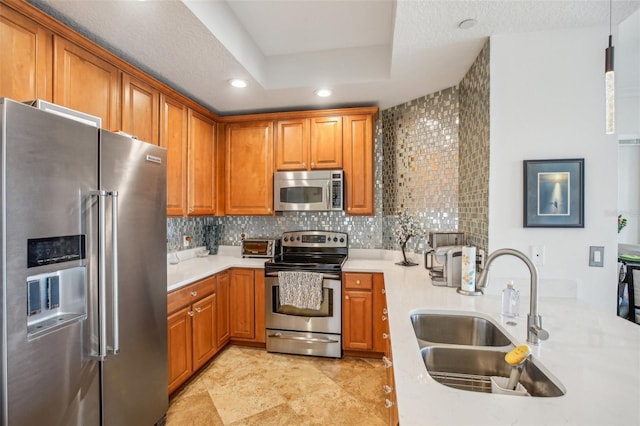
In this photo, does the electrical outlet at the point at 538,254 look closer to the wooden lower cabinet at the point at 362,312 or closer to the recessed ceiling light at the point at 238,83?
the wooden lower cabinet at the point at 362,312

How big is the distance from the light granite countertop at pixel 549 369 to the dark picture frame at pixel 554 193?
462 millimetres

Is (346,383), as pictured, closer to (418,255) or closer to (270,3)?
(418,255)

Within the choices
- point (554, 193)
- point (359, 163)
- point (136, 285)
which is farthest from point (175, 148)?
point (554, 193)

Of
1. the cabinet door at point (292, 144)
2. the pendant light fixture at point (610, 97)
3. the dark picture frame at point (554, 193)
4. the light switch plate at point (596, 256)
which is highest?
the cabinet door at point (292, 144)

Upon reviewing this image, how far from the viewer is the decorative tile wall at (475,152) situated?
203 cm

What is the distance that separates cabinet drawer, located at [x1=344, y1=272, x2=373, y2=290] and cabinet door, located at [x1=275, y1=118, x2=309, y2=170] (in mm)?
1233

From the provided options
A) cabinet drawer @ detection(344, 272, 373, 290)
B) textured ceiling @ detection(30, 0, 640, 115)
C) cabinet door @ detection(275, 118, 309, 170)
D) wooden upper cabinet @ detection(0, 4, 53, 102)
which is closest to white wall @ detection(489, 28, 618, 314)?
textured ceiling @ detection(30, 0, 640, 115)

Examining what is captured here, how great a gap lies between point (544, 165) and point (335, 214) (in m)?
2.02

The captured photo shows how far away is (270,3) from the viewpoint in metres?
2.07

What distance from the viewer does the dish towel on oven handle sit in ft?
9.21

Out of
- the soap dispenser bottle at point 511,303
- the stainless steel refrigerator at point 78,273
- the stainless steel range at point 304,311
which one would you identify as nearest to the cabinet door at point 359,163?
the stainless steel range at point 304,311

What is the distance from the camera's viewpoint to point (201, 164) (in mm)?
3051

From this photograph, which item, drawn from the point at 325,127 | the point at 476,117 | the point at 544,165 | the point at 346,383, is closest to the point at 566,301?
the point at 544,165

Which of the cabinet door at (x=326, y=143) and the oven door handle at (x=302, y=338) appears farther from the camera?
the cabinet door at (x=326, y=143)
